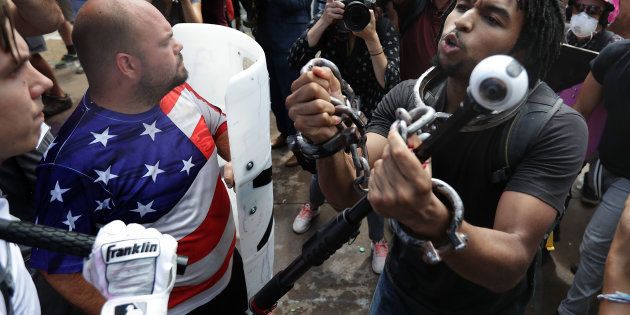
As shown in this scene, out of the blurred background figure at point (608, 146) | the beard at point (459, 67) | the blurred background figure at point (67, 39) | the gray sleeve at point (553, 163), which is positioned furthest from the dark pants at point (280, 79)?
the blurred background figure at point (67, 39)

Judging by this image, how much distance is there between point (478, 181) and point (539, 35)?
49 centimetres

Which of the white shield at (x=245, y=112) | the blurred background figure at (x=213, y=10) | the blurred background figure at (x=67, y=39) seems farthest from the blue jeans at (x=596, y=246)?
the blurred background figure at (x=67, y=39)

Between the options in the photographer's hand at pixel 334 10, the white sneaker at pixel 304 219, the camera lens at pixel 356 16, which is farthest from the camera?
the white sneaker at pixel 304 219

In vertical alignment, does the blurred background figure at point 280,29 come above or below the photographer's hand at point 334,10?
below

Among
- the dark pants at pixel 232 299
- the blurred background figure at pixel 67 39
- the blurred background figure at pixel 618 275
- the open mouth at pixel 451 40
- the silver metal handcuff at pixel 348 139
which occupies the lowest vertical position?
the blurred background figure at pixel 67 39

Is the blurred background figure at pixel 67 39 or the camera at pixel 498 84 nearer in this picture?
the camera at pixel 498 84

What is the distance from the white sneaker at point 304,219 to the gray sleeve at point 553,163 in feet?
7.46

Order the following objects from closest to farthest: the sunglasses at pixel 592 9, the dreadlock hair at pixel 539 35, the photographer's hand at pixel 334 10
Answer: the dreadlock hair at pixel 539 35
the photographer's hand at pixel 334 10
the sunglasses at pixel 592 9

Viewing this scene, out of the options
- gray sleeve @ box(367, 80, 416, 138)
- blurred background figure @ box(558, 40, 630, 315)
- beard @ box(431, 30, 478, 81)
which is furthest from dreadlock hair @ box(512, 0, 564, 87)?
blurred background figure @ box(558, 40, 630, 315)

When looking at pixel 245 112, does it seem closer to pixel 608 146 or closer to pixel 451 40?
pixel 451 40

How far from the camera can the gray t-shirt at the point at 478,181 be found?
3.99 feet

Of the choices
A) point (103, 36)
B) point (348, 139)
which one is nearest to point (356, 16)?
point (103, 36)

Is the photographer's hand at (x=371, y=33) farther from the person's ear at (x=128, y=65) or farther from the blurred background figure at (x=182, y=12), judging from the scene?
the blurred background figure at (x=182, y=12)

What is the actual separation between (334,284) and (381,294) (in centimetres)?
124
